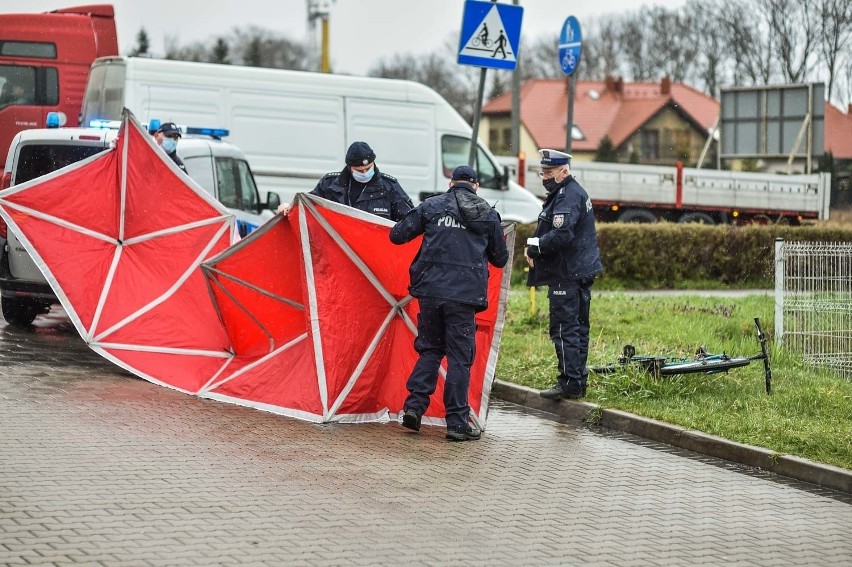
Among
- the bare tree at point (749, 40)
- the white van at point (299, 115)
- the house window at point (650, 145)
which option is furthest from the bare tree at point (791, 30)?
the white van at point (299, 115)

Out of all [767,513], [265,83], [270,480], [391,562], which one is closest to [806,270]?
[767,513]

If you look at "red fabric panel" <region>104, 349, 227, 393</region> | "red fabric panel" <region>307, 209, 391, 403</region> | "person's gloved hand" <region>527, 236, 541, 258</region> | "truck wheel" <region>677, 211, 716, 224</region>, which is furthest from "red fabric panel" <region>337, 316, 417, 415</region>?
"truck wheel" <region>677, 211, 716, 224</region>

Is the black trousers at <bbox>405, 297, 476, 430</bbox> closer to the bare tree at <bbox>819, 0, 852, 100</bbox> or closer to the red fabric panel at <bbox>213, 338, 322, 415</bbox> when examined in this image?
the red fabric panel at <bbox>213, 338, 322, 415</bbox>

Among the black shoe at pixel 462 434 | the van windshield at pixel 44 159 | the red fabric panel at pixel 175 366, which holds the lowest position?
the black shoe at pixel 462 434

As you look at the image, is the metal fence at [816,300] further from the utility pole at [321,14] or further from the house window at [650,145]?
the house window at [650,145]

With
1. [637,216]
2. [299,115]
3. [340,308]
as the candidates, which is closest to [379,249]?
[340,308]

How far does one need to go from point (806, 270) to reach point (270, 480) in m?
6.27

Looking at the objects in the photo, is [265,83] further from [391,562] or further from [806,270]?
[391,562]

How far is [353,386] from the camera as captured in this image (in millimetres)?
9148

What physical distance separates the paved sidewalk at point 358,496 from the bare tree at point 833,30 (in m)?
49.7

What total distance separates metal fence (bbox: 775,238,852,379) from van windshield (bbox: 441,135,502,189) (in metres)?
10.2

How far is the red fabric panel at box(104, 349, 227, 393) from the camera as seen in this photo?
1015cm

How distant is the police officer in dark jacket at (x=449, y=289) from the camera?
28.6 ft

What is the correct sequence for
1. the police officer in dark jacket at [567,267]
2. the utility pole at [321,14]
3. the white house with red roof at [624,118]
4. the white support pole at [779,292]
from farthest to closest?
the white house with red roof at [624,118]
the utility pole at [321,14]
the white support pole at [779,292]
the police officer in dark jacket at [567,267]
